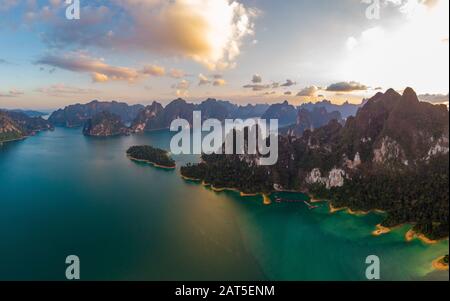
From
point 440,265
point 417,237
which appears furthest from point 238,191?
point 440,265

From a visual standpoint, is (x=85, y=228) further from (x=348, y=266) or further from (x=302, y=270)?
(x=348, y=266)

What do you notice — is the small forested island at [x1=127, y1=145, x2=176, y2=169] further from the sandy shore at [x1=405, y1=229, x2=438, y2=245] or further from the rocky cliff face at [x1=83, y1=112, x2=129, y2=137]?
the rocky cliff face at [x1=83, y1=112, x2=129, y2=137]

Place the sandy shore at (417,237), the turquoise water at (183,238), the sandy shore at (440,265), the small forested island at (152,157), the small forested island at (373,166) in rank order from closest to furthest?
the sandy shore at (440,265)
the turquoise water at (183,238)
the sandy shore at (417,237)
the small forested island at (373,166)
the small forested island at (152,157)

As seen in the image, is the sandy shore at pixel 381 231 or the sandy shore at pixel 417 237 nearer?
the sandy shore at pixel 417 237

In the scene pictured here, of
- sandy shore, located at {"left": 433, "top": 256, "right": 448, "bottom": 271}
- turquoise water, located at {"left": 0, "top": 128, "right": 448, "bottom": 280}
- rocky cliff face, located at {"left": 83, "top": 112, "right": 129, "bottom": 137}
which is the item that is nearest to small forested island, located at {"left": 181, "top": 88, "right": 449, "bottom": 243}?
turquoise water, located at {"left": 0, "top": 128, "right": 448, "bottom": 280}

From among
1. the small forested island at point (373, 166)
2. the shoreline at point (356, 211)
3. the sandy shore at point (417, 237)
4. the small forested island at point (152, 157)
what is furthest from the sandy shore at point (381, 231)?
the small forested island at point (152, 157)

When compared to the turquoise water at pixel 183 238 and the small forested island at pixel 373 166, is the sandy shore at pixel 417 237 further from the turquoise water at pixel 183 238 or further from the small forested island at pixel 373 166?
the turquoise water at pixel 183 238

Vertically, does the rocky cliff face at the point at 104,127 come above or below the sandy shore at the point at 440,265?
above
